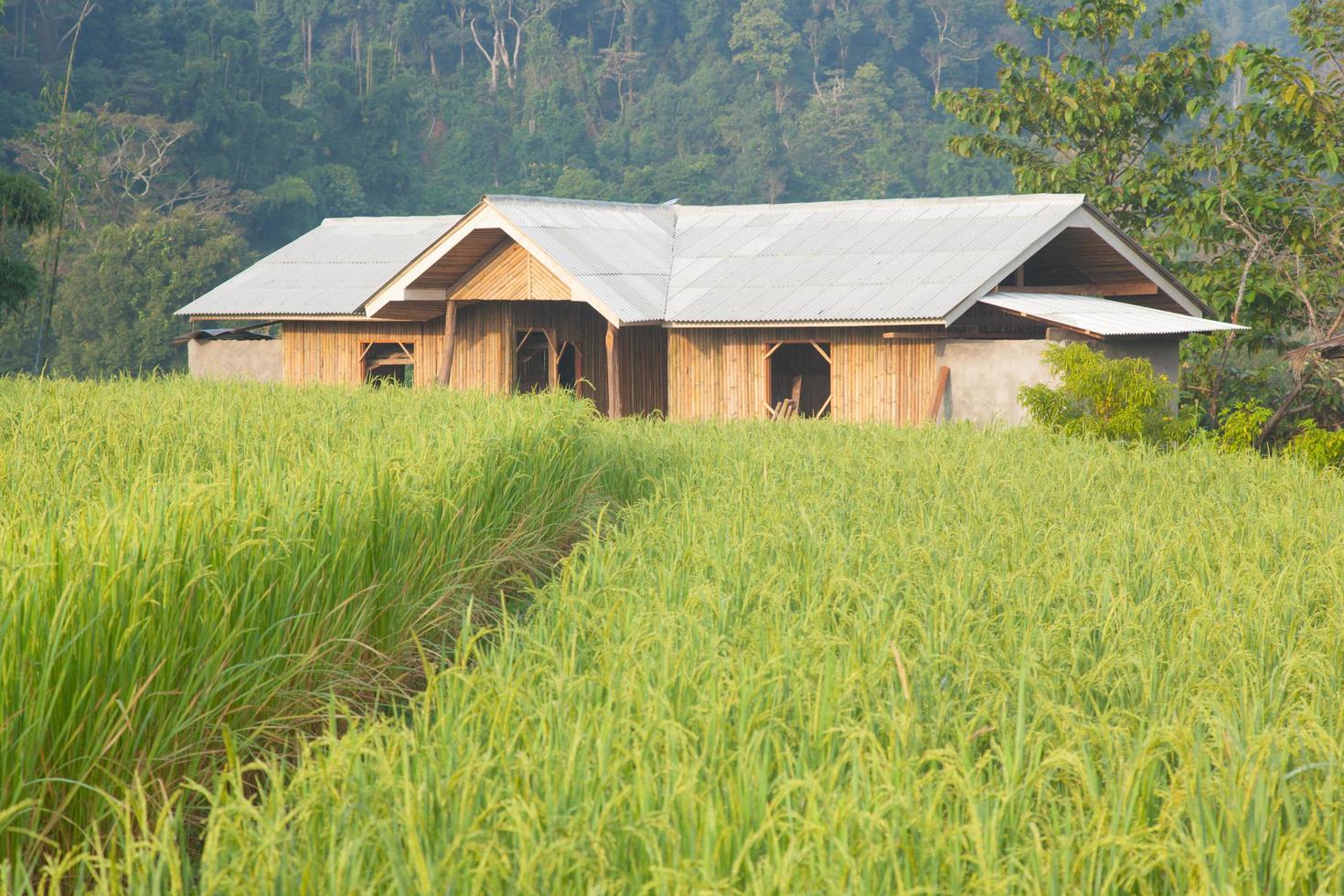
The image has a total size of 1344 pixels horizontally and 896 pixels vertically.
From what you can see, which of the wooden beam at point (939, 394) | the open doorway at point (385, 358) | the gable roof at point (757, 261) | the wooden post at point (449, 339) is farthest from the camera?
the open doorway at point (385, 358)

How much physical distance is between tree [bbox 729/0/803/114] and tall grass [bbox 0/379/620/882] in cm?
5596

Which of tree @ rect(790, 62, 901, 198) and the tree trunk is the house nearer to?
the tree trunk

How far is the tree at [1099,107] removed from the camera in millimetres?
22984

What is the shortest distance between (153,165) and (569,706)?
4093 centimetres

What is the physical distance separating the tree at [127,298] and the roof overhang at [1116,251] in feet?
79.8

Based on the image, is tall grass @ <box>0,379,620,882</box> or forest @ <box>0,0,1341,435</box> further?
forest @ <box>0,0,1341,435</box>

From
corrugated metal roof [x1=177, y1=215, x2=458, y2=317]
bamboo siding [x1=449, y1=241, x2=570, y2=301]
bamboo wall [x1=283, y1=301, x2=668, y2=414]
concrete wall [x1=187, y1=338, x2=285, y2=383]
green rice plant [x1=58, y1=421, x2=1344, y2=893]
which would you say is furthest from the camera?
concrete wall [x1=187, y1=338, x2=285, y2=383]

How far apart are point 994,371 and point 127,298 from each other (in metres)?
26.1

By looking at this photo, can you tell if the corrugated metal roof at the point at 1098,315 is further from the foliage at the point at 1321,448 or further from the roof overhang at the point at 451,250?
the roof overhang at the point at 451,250

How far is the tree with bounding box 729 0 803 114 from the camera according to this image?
62750mm

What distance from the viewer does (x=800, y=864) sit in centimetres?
328

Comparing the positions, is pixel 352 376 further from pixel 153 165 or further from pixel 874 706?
pixel 153 165

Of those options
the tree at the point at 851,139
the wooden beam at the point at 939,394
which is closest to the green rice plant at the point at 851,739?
the wooden beam at the point at 939,394

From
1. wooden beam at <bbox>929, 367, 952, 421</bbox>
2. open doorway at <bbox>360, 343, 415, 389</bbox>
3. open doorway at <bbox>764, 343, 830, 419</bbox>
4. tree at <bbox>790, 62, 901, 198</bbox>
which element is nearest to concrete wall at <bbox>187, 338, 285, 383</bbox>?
open doorway at <bbox>360, 343, 415, 389</bbox>
